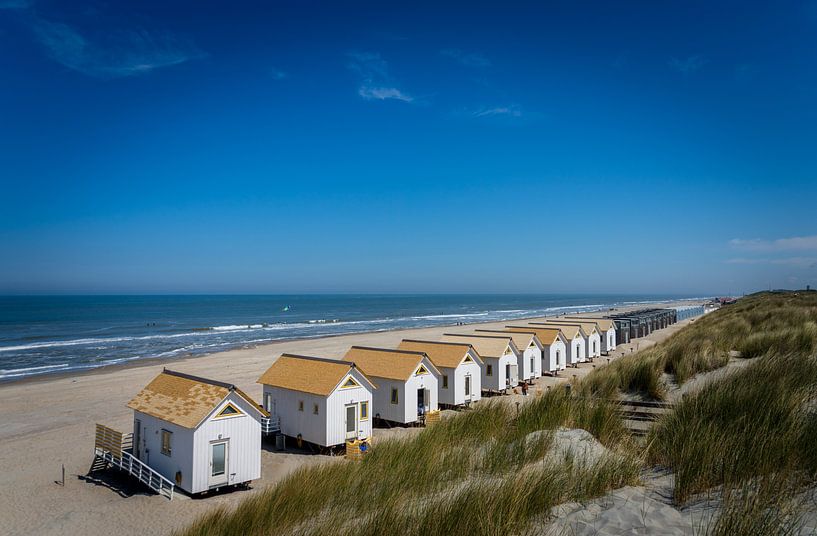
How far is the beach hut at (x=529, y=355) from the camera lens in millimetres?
34125

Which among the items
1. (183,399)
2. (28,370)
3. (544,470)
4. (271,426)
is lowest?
(28,370)

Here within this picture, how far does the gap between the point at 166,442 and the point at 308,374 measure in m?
6.18

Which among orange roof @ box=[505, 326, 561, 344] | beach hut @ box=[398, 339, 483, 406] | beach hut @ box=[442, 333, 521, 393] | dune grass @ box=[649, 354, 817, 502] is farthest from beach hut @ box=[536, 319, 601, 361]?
dune grass @ box=[649, 354, 817, 502]

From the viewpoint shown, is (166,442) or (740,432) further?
(166,442)

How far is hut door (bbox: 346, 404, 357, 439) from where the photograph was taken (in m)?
20.7

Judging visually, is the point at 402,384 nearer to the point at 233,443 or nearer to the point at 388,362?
the point at 388,362

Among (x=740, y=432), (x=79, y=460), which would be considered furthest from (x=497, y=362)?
(x=740, y=432)

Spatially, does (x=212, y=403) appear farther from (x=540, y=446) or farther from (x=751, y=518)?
(x=751, y=518)

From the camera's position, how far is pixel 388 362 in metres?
25.6

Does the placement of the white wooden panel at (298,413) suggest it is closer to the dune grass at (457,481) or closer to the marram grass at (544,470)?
the dune grass at (457,481)

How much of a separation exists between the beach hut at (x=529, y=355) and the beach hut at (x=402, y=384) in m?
9.88

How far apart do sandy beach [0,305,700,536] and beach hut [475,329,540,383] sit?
99 cm

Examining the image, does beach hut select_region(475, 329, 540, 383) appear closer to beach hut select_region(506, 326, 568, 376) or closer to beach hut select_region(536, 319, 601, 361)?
beach hut select_region(506, 326, 568, 376)

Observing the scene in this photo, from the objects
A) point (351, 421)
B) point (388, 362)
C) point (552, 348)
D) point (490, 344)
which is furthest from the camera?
point (552, 348)
